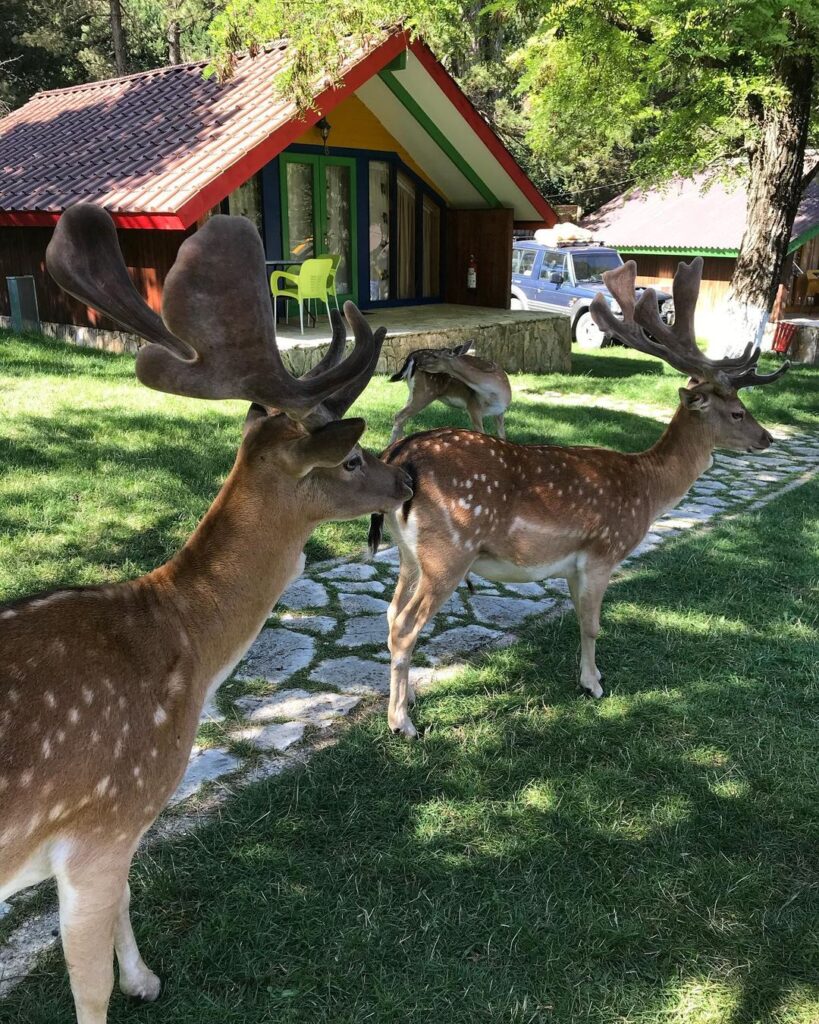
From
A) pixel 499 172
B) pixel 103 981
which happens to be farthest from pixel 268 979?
pixel 499 172

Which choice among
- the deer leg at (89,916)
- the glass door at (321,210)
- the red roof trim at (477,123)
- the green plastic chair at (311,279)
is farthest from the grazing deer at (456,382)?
the glass door at (321,210)

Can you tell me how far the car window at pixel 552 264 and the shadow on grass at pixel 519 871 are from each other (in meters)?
15.2

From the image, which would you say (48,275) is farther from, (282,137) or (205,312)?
(205,312)

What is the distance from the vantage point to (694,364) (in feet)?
15.4

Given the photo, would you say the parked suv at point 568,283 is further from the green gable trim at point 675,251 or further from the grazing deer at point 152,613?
the grazing deer at point 152,613

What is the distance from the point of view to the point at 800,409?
38.5 ft

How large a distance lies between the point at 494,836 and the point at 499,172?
12455mm

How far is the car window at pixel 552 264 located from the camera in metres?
18.4

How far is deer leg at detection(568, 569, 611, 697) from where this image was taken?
4.13 m

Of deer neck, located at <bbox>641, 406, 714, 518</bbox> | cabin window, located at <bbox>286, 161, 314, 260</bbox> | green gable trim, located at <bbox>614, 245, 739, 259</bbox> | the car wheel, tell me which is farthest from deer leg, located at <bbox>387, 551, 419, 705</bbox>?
green gable trim, located at <bbox>614, 245, 739, 259</bbox>

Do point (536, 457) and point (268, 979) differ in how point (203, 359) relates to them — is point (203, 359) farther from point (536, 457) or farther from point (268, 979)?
point (536, 457)

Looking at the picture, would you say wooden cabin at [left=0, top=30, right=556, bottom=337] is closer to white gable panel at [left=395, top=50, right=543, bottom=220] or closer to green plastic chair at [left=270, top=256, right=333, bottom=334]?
white gable panel at [left=395, top=50, right=543, bottom=220]

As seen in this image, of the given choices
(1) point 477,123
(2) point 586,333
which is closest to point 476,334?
(1) point 477,123

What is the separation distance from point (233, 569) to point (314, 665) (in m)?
1.98
